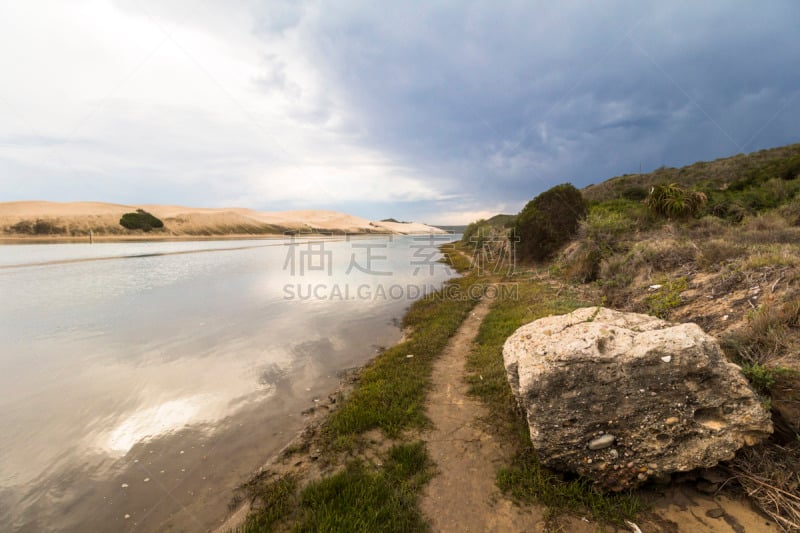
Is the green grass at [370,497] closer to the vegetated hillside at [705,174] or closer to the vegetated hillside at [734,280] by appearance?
the vegetated hillside at [734,280]

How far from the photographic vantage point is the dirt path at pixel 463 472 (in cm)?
312

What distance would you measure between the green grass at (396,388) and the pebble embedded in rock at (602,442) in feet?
8.23

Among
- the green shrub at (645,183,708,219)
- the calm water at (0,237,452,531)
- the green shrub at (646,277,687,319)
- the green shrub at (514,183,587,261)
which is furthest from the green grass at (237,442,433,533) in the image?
the green shrub at (514,183,587,261)

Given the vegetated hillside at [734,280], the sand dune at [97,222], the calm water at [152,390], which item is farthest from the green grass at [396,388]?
the sand dune at [97,222]

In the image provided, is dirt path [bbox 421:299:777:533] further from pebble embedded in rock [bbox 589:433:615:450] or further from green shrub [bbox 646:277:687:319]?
green shrub [bbox 646:277:687:319]

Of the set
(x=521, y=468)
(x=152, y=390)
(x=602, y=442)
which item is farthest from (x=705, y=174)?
(x=152, y=390)

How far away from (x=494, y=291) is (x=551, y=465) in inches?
463

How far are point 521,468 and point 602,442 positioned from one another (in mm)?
1107

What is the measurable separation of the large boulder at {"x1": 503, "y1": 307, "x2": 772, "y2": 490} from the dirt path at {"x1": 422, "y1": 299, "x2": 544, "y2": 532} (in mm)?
722

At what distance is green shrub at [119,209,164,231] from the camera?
188ft

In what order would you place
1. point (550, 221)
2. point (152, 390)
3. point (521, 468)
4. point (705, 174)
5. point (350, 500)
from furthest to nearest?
point (705, 174), point (550, 221), point (152, 390), point (521, 468), point (350, 500)

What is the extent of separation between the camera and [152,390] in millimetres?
6199

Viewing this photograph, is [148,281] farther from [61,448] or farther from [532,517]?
[532,517]

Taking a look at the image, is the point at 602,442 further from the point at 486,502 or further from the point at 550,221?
the point at 550,221
